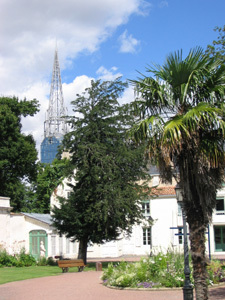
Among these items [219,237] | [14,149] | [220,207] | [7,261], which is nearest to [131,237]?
[219,237]

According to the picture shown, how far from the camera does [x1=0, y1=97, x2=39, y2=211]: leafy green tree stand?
40.5m

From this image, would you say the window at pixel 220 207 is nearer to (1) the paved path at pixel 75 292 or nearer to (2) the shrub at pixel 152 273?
Result: (1) the paved path at pixel 75 292

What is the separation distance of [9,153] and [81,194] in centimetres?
1478

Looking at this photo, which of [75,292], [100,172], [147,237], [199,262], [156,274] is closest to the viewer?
[199,262]

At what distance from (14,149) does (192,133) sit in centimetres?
3261

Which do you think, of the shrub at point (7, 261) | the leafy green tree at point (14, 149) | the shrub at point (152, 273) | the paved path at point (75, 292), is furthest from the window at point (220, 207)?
the shrub at point (152, 273)

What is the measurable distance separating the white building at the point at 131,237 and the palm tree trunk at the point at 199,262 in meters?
25.1

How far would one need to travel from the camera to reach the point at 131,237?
1674 inches

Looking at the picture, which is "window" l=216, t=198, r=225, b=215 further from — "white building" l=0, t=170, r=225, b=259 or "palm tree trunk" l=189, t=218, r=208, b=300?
"palm tree trunk" l=189, t=218, r=208, b=300

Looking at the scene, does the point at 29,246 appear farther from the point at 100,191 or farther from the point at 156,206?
the point at 156,206

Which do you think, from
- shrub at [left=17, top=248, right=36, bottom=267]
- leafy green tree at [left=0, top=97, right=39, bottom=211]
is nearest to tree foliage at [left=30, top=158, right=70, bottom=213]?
leafy green tree at [left=0, top=97, right=39, bottom=211]

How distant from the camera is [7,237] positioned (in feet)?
107

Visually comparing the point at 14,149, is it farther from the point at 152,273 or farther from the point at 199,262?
the point at 199,262

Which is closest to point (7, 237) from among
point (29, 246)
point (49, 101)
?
point (29, 246)
